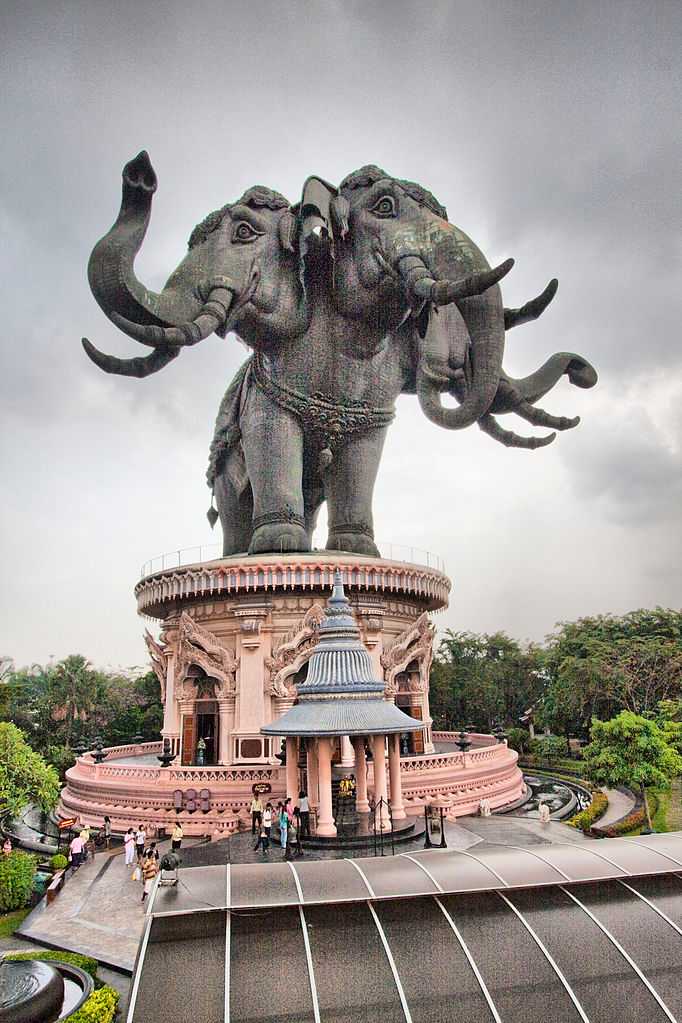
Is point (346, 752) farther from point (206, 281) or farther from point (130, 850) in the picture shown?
point (206, 281)

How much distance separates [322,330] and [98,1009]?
22.9 meters

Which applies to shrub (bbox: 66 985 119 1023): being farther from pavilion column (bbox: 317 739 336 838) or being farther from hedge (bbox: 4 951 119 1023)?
pavilion column (bbox: 317 739 336 838)

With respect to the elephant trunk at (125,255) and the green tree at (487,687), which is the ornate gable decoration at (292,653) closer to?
the elephant trunk at (125,255)

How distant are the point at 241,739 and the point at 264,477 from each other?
9.50 metres

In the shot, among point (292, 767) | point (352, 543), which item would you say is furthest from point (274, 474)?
point (292, 767)

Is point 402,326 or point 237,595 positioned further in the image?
point 402,326

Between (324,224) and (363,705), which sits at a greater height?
(324,224)

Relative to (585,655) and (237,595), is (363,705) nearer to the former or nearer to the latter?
(237,595)

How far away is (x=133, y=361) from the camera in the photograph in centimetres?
2436

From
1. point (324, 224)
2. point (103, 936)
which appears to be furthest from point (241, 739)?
point (324, 224)

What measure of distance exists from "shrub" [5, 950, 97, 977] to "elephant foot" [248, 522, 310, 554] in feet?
52.8

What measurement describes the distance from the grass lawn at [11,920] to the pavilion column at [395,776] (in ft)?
29.3

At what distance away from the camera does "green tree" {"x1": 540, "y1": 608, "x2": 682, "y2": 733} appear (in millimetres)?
40125

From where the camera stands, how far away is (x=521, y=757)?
4188 centimetres
